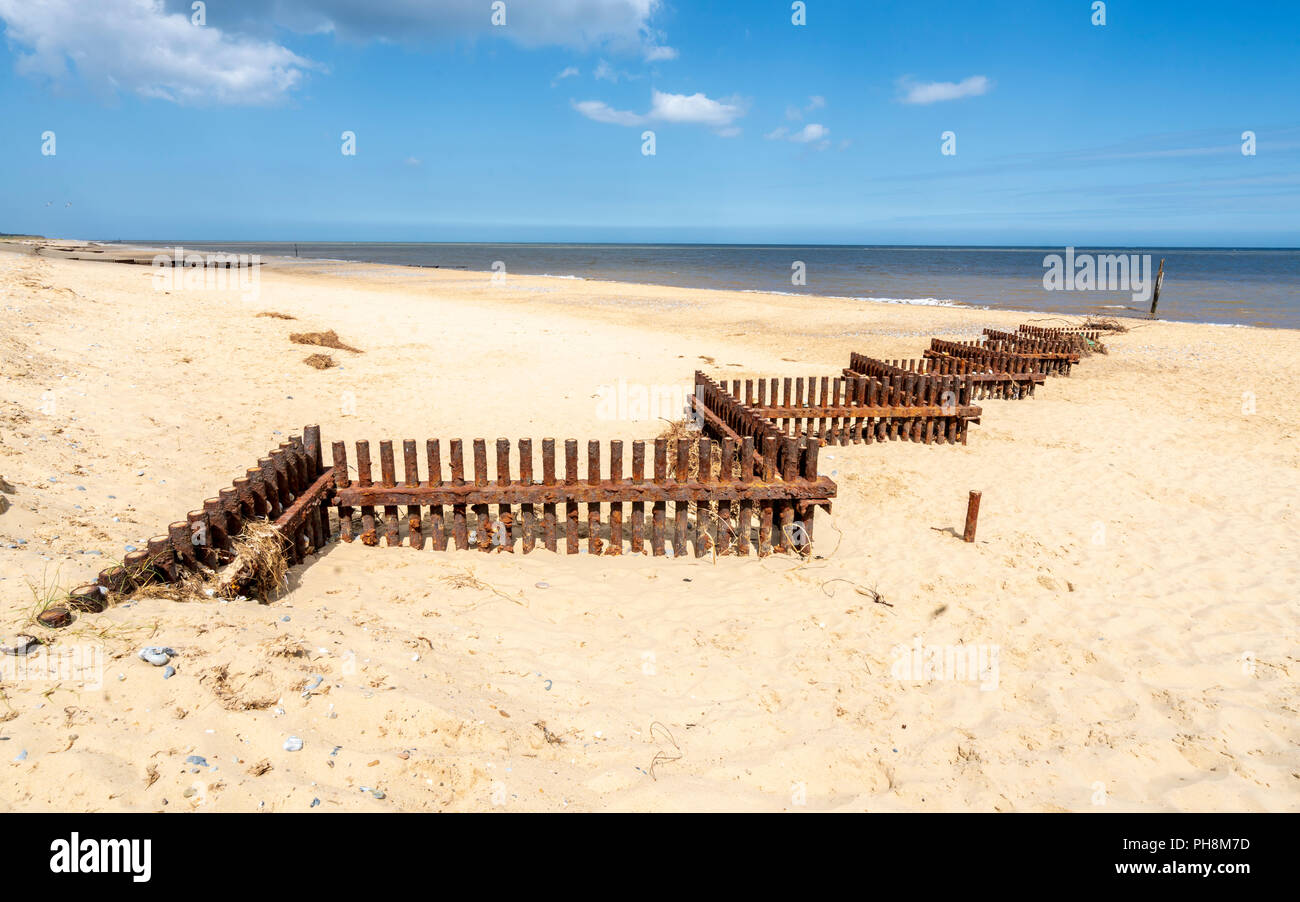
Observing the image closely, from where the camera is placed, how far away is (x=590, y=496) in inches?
240

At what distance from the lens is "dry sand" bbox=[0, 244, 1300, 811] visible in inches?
127

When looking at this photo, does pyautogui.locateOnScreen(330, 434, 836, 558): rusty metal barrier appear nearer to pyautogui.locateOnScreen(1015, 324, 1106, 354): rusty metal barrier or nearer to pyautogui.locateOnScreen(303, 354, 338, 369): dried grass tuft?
pyautogui.locateOnScreen(303, 354, 338, 369): dried grass tuft

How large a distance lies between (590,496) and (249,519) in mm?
2687

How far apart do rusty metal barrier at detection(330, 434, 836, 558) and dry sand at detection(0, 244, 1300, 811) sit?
0.87 feet

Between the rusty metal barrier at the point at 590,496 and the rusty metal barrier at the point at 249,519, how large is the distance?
25cm

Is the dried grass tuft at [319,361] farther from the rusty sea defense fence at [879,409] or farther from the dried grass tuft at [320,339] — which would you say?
the rusty sea defense fence at [879,409]

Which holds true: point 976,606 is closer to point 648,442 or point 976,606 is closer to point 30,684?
point 648,442

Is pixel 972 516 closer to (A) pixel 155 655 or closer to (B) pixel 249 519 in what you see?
(B) pixel 249 519

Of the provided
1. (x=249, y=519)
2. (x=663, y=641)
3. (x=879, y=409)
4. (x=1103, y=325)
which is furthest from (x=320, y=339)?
(x=1103, y=325)

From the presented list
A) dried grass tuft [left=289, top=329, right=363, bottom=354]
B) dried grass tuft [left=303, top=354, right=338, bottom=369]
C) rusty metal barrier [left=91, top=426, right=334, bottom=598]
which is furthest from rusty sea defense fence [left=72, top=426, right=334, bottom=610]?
dried grass tuft [left=289, top=329, right=363, bottom=354]

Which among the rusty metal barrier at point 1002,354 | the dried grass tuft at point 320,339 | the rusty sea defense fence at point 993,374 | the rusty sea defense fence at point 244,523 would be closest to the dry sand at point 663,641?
the rusty sea defense fence at point 244,523
